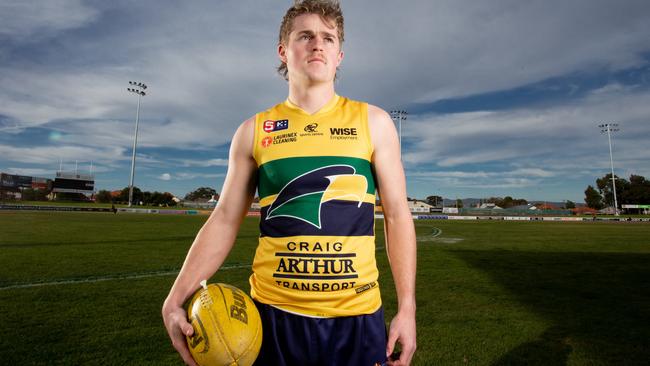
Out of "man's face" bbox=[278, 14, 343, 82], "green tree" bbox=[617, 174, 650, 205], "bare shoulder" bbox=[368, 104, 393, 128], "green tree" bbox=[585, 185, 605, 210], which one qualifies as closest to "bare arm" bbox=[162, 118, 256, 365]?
"man's face" bbox=[278, 14, 343, 82]

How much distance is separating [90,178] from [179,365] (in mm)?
99207

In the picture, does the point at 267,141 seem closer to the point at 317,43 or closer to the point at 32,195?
the point at 317,43

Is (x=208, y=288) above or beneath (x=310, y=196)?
beneath

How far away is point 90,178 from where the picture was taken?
87.1m

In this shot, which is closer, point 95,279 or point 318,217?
point 318,217

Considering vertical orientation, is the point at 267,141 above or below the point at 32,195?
below

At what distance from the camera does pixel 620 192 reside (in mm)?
93375

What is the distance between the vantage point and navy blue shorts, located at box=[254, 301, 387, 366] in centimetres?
163

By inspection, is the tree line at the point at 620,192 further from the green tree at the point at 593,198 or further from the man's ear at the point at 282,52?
the man's ear at the point at 282,52

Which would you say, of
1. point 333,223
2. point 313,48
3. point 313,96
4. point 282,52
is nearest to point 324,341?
point 333,223

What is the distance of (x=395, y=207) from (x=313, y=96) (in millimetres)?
716

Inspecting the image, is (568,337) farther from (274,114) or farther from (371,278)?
(274,114)

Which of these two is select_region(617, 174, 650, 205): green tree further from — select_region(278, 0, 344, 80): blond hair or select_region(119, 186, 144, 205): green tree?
select_region(119, 186, 144, 205): green tree

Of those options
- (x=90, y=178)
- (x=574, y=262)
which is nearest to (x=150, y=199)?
(x=90, y=178)
